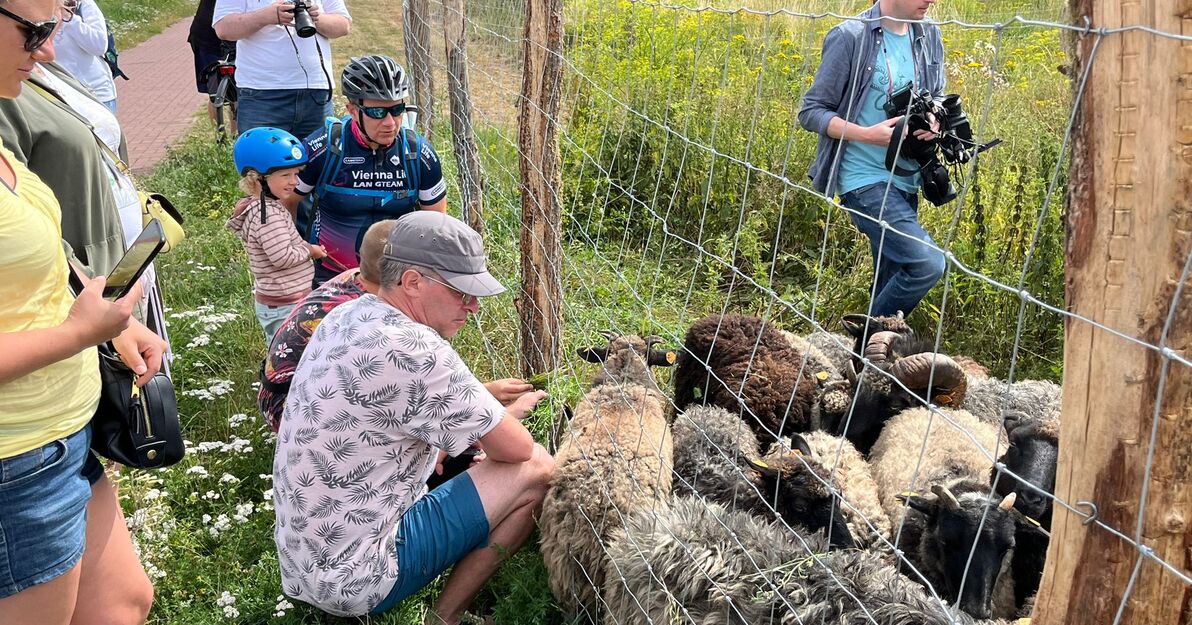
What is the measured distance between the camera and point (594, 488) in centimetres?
345

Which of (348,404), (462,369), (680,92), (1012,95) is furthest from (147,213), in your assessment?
(1012,95)

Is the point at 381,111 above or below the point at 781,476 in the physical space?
above

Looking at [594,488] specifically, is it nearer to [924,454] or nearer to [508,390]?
[508,390]

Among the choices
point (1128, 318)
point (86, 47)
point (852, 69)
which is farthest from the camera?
point (86, 47)

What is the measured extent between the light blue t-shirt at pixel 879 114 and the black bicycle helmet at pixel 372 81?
2.18 m

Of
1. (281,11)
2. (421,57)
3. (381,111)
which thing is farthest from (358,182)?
(421,57)

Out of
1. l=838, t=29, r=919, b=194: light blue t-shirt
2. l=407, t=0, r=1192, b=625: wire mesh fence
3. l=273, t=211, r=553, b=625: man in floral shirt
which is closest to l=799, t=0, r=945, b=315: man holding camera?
l=838, t=29, r=919, b=194: light blue t-shirt

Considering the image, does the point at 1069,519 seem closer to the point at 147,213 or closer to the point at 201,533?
the point at 147,213

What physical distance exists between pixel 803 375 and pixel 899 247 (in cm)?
78

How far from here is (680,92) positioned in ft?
25.6

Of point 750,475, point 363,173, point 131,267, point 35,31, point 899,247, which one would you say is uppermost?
point 35,31

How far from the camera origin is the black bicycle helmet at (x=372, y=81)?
450 centimetres

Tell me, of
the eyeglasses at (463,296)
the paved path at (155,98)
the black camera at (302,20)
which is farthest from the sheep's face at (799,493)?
the paved path at (155,98)

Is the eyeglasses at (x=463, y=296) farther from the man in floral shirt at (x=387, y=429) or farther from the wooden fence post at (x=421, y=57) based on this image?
the wooden fence post at (x=421, y=57)
